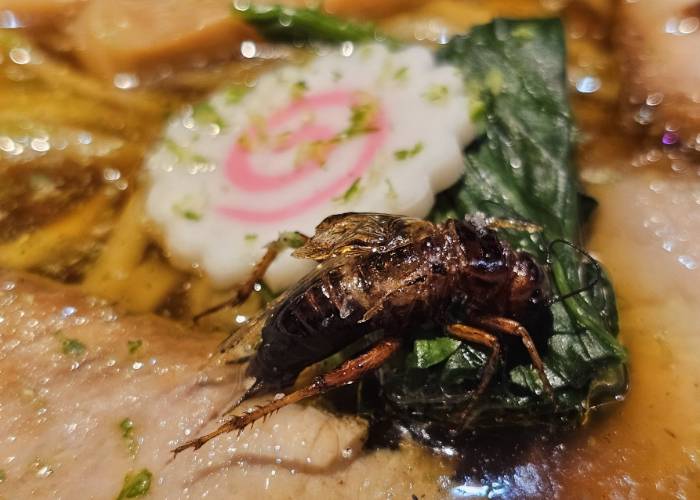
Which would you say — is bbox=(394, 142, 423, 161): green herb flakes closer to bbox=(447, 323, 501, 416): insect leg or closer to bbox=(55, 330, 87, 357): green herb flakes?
bbox=(447, 323, 501, 416): insect leg

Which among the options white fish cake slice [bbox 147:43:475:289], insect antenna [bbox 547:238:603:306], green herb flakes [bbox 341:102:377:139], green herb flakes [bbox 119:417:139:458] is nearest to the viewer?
green herb flakes [bbox 119:417:139:458]

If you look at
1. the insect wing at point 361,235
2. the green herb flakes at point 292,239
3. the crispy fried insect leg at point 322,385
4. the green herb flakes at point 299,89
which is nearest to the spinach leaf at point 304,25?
the green herb flakes at point 299,89

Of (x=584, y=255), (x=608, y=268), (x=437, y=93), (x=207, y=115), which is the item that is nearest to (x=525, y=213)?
(x=584, y=255)

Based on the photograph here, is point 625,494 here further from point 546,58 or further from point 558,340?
point 546,58

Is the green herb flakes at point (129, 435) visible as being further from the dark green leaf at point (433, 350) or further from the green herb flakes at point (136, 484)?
the dark green leaf at point (433, 350)

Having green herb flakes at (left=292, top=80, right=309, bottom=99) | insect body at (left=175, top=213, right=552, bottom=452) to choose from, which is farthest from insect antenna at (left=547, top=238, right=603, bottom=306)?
green herb flakes at (left=292, top=80, right=309, bottom=99)

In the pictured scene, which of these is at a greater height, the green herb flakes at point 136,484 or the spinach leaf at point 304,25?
the spinach leaf at point 304,25

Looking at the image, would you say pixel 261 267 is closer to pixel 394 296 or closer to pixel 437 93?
pixel 394 296
